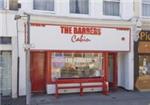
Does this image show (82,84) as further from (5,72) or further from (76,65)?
(5,72)

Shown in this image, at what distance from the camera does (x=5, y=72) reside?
1527cm

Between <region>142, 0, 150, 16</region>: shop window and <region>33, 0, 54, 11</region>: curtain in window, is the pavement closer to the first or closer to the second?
<region>33, 0, 54, 11</region>: curtain in window

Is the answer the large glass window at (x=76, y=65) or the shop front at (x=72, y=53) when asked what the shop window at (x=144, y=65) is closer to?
the shop front at (x=72, y=53)

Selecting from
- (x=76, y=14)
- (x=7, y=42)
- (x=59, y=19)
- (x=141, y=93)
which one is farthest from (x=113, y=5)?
(x=7, y=42)

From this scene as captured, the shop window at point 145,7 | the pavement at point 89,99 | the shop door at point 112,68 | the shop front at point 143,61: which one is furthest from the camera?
the shop window at point 145,7

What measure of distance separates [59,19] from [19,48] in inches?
84.2

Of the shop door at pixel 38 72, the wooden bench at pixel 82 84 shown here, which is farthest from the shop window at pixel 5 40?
the wooden bench at pixel 82 84

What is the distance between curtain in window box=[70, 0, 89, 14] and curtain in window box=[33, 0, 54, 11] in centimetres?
98

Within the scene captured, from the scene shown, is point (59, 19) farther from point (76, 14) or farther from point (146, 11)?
point (146, 11)

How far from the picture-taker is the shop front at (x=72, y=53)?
15484 millimetres

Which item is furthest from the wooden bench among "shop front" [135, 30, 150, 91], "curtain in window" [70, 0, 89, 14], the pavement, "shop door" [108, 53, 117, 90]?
"curtain in window" [70, 0, 89, 14]

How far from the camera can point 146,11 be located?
18000 mm

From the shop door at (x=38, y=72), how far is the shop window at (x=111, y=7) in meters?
3.70

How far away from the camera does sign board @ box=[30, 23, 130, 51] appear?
1521 cm
